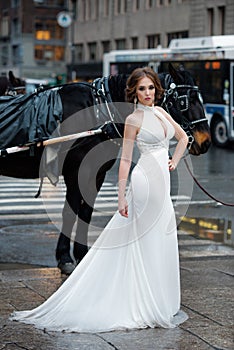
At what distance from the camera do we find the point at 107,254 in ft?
23.6

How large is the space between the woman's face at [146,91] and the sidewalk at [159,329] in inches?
70.6

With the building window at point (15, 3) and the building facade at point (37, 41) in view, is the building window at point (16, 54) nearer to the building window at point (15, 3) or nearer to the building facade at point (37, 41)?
the building facade at point (37, 41)

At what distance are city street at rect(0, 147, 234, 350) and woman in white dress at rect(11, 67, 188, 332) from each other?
0.18 m

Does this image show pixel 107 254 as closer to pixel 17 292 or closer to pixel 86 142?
pixel 17 292

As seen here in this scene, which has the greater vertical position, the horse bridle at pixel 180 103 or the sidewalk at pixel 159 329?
the horse bridle at pixel 180 103

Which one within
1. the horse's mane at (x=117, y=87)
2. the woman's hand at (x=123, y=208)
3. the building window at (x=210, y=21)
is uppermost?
the building window at (x=210, y=21)

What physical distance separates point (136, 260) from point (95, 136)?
2.29m

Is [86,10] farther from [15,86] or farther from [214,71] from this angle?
[15,86]

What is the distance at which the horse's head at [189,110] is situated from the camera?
362 inches

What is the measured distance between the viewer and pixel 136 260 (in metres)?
7.12

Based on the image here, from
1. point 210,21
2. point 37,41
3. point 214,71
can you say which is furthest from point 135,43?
point 214,71

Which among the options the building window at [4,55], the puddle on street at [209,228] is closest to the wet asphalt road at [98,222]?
the puddle on street at [209,228]

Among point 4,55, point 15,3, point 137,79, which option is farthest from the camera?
point 4,55

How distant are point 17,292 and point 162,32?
182 feet
